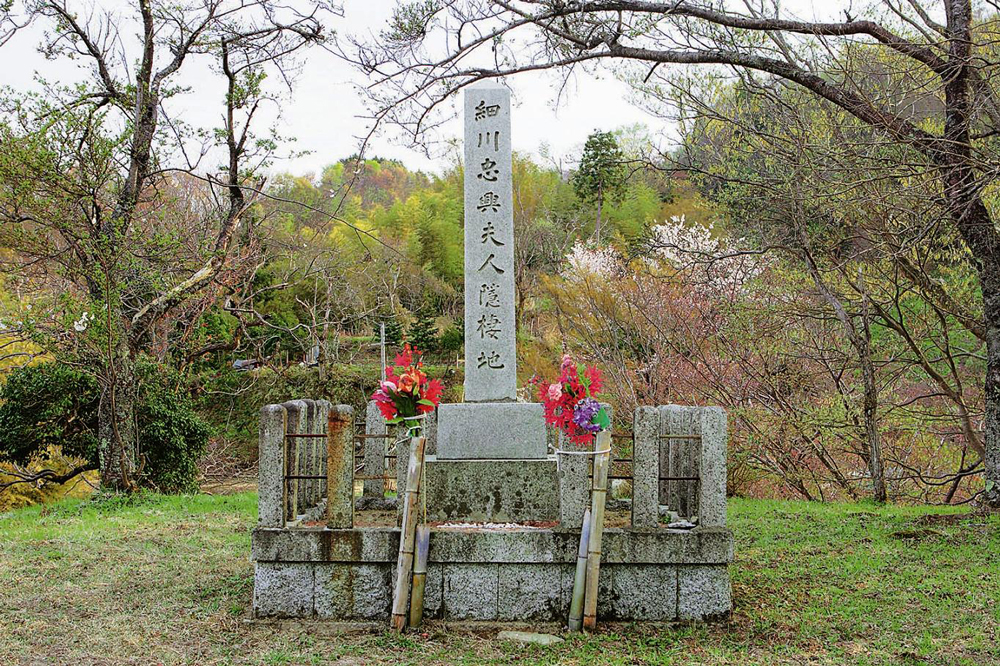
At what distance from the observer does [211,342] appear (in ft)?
39.2

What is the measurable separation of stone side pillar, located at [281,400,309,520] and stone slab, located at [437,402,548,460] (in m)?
0.84

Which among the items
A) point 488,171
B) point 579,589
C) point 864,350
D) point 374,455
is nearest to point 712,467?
point 579,589

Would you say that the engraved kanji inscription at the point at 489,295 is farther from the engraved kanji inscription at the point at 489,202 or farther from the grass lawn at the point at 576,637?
the grass lawn at the point at 576,637

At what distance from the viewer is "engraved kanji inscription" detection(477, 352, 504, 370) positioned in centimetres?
538

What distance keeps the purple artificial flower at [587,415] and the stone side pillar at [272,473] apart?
62.7 inches

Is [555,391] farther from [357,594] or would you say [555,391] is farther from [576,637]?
[357,594]

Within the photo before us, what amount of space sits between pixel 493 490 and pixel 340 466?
1.13 m

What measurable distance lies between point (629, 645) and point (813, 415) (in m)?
4.91

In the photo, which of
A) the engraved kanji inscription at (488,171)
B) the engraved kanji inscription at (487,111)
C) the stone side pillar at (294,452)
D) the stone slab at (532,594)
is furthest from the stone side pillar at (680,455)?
the engraved kanji inscription at (487,111)

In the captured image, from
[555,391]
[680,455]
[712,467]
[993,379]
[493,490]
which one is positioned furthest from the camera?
[993,379]

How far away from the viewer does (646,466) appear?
13.9 ft

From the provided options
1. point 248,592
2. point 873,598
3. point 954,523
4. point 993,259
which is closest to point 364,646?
point 248,592

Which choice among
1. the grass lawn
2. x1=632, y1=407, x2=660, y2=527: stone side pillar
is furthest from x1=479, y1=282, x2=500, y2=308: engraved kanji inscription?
the grass lawn

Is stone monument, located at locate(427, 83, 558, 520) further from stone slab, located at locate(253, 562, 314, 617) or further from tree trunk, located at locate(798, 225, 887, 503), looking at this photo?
tree trunk, located at locate(798, 225, 887, 503)
